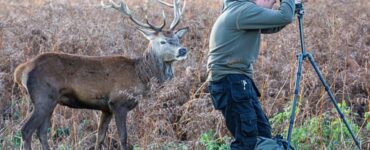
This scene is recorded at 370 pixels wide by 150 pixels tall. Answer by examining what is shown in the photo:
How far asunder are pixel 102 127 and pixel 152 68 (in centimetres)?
110

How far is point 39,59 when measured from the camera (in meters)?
7.81

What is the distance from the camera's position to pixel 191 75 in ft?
28.3

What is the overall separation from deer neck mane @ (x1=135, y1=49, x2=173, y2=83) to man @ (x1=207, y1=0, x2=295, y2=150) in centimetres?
266

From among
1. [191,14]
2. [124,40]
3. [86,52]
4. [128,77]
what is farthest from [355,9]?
[128,77]

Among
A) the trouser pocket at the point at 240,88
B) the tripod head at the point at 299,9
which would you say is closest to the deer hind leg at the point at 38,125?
the trouser pocket at the point at 240,88

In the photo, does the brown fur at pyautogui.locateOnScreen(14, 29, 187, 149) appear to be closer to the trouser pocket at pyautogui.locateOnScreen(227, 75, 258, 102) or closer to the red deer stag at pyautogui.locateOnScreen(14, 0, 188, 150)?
the red deer stag at pyautogui.locateOnScreen(14, 0, 188, 150)

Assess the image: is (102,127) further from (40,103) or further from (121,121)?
(40,103)

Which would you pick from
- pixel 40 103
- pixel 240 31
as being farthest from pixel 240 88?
pixel 40 103

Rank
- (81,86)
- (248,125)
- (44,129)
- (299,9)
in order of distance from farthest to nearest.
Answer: (81,86)
(44,129)
(299,9)
(248,125)

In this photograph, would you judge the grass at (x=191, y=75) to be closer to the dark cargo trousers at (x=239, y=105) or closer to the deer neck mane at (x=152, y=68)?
the deer neck mane at (x=152, y=68)

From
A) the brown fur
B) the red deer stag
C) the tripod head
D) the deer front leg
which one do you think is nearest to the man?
the tripod head

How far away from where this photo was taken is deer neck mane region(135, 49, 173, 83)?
8359 mm

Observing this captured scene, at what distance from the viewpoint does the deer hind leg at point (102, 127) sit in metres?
7.84

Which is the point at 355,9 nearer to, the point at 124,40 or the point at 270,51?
the point at 270,51
